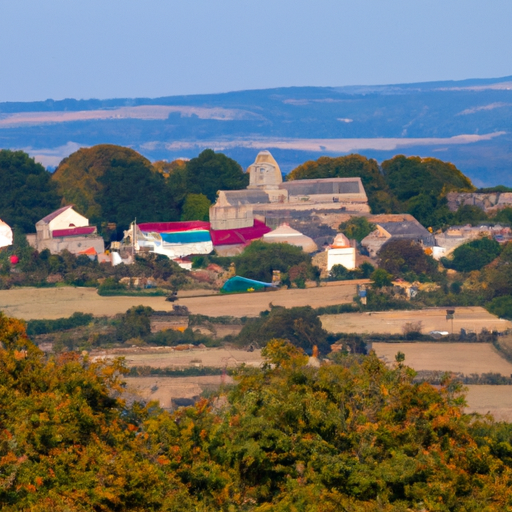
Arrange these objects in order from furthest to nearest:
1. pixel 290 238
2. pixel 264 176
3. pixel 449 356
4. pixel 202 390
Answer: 1. pixel 264 176
2. pixel 290 238
3. pixel 449 356
4. pixel 202 390

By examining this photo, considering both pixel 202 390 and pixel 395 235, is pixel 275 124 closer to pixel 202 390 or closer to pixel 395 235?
pixel 395 235

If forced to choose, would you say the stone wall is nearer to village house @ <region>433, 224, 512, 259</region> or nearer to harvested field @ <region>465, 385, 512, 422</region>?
village house @ <region>433, 224, 512, 259</region>

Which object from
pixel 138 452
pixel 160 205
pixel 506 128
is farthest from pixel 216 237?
pixel 506 128

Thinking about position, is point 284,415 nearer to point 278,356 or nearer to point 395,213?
point 278,356

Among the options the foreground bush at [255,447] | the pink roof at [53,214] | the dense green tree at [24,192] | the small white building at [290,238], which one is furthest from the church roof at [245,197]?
the foreground bush at [255,447]

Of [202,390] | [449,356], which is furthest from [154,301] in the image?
[202,390]

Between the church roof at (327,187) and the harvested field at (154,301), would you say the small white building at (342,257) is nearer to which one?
the harvested field at (154,301)
